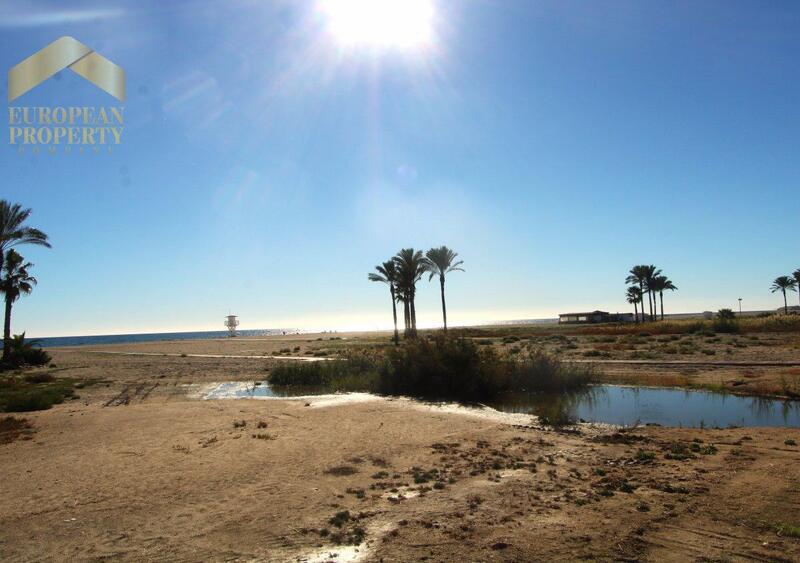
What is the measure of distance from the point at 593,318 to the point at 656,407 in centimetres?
9372

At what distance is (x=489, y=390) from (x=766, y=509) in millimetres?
12205

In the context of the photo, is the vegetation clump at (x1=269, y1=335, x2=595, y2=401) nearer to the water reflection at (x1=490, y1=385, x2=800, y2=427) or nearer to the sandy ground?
the water reflection at (x1=490, y1=385, x2=800, y2=427)

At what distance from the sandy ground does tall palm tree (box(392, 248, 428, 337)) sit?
42661mm

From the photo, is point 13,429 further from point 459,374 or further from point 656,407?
point 656,407

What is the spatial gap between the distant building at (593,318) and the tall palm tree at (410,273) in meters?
57.8

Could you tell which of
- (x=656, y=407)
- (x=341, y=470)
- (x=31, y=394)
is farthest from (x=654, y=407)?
(x=31, y=394)

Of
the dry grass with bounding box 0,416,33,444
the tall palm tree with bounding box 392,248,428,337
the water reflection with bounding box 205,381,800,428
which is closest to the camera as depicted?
the dry grass with bounding box 0,416,33,444

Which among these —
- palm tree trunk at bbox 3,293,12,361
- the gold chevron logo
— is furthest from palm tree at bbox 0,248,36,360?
the gold chevron logo

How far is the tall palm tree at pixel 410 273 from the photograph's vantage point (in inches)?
2188

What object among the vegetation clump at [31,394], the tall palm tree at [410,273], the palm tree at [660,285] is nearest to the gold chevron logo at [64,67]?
the vegetation clump at [31,394]

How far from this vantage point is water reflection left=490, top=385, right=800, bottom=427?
44.5 ft

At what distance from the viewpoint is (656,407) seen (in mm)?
15992

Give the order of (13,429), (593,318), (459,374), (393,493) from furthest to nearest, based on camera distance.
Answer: (593,318)
(459,374)
(13,429)
(393,493)

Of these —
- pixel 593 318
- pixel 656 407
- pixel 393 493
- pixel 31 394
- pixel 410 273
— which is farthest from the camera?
pixel 593 318
